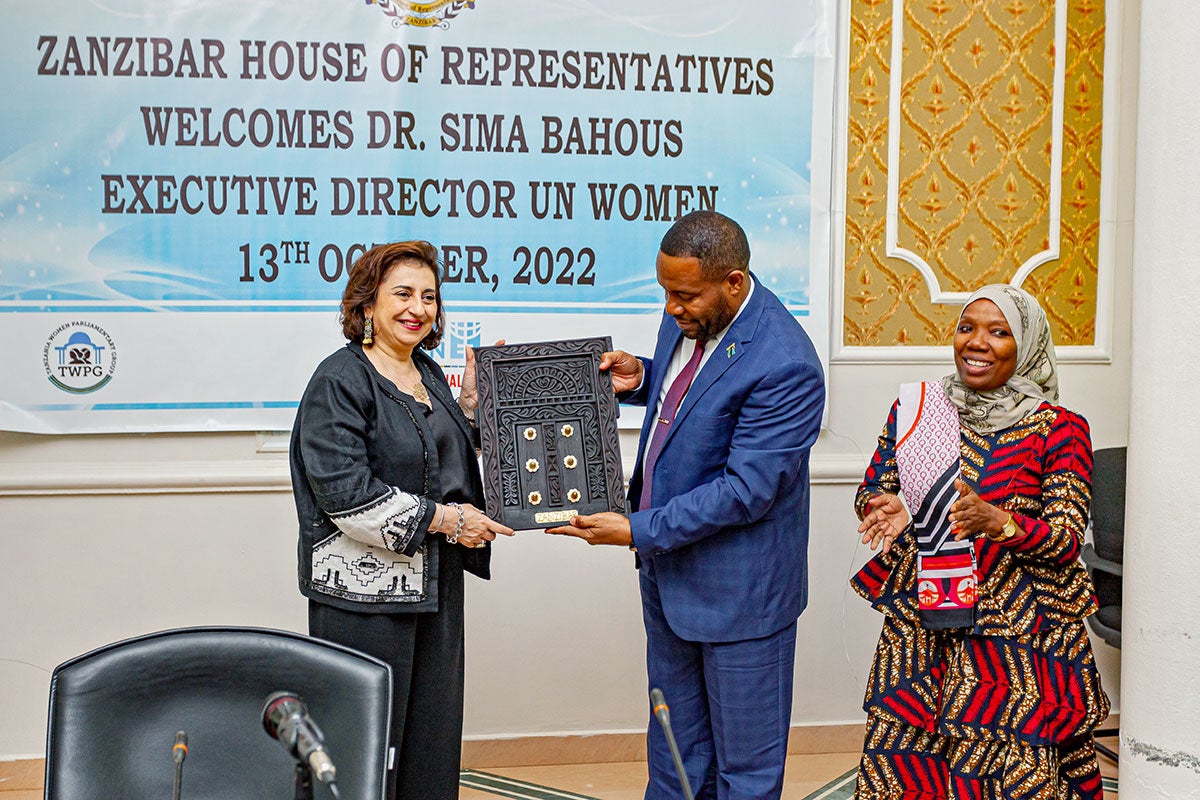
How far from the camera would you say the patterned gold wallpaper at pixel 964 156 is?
3846 mm

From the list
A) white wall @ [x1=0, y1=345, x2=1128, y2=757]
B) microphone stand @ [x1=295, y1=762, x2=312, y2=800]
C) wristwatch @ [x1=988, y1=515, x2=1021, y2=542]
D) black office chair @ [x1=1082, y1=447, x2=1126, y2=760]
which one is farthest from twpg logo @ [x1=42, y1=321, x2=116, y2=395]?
black office chair @ [x1=1082, y1=447, x2=1126, y2=760]

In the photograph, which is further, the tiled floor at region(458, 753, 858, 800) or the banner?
the tiled floor at region(458, 753, 858, 800)

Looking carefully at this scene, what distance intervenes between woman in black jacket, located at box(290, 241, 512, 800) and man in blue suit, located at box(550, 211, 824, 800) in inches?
12.3

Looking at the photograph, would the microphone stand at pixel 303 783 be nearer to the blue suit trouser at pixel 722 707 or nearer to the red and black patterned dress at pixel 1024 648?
the blue suit trouser at pixel 722 707

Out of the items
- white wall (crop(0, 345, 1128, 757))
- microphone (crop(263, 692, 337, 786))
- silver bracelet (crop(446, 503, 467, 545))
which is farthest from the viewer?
white wall (crop(0, 345, 1128, 757))

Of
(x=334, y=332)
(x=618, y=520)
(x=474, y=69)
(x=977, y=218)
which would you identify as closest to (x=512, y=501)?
(x=618, y=520)

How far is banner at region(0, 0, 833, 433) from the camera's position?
3488mm

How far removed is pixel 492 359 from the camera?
Result: 8.87 ft

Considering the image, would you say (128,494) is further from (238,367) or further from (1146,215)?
(1146,215)

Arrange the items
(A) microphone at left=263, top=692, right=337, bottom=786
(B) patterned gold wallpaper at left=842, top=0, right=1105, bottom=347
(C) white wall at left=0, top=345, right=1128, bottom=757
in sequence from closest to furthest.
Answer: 1. (A) microphone at left=263, top=692, right=337, bottom=786
2. (C) white wall at left=0, top=345, right=1128, bottom=757
3. (B) patterned gold wallpaper at left=842, top=0, right=1105, bottom=347

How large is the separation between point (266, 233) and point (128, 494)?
35.1 inches

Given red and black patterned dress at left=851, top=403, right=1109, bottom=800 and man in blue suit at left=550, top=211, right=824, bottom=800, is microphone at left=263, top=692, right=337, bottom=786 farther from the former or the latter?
red and black patterned dress at left=851, top=403, right=1109, bottom=800

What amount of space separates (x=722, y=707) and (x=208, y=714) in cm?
116

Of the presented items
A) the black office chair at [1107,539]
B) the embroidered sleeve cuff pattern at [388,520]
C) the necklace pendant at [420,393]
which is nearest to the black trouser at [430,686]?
the embroidered sleeve cuff pattern at [388,520]
